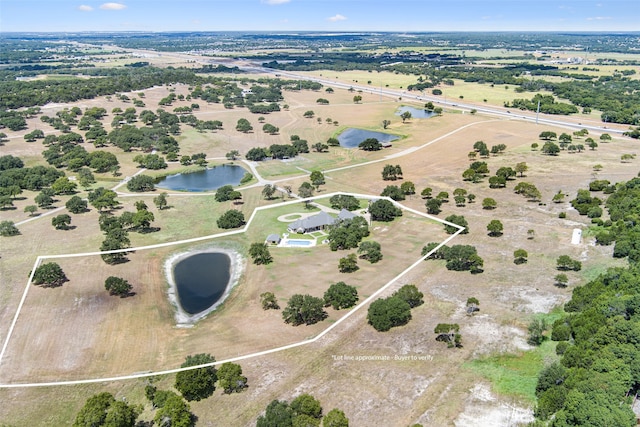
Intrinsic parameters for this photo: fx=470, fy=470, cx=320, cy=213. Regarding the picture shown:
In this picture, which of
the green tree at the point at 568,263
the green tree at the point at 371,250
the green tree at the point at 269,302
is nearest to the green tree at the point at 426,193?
the green tree at the point at 371,250

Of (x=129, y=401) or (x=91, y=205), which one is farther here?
(x=91, y=205)

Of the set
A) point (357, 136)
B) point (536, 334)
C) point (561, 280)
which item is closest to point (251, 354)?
point (536, 334)

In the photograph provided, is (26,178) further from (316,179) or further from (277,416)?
(277,416)

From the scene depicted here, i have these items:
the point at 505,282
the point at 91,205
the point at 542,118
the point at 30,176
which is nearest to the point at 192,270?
the point at 91,205

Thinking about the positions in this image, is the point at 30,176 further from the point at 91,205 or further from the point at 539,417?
the point at 539,417

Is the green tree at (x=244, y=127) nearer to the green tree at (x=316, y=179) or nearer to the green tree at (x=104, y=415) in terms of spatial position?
the green tree at (x=316, y=179)

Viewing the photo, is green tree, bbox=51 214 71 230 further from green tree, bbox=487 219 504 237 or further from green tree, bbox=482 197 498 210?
green tree, bbox=482 197 498 210
